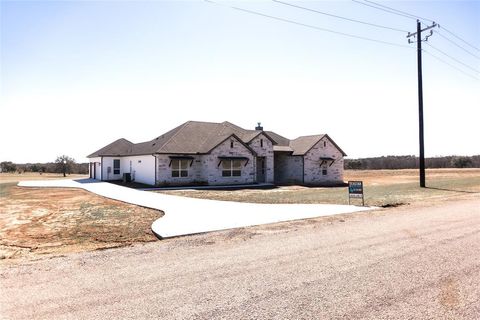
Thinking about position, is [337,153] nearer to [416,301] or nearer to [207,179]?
[207,179]

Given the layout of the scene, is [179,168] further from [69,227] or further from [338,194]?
[69,227]

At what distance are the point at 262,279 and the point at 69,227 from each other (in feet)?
25.9

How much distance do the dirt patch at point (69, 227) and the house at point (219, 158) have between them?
510 inches

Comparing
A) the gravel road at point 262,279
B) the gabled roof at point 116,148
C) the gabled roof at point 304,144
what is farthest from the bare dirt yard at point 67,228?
the gabled roof at point 304,144

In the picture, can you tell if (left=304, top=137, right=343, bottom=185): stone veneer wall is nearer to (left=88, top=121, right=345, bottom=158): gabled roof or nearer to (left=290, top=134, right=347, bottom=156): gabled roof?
(left=290, top=134, right=347, bottom=156): gabled roof

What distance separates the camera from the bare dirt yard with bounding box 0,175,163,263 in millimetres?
8547

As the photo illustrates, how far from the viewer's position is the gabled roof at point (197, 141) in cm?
3019

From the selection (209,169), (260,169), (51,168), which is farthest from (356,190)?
(51,168)

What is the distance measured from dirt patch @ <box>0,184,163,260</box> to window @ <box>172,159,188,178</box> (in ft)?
42.1

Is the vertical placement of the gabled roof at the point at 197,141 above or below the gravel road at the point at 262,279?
above

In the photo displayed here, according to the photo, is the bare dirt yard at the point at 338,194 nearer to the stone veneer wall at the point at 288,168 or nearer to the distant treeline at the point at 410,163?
the stone veneer wall at the point at 288,168

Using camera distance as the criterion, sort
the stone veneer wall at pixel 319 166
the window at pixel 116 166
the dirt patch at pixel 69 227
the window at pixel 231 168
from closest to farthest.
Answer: the dirt patch at pixel 69 227, the window at pixel 231 168, the stone veneer wall at pixel 319 166, the window at pixel 116 166

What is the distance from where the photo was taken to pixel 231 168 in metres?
31.5

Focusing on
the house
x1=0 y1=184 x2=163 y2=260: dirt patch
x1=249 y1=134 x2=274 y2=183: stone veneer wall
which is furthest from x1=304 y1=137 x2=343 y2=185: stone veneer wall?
x1=0 y1=184 x2=163 y2=260: dirt patch
